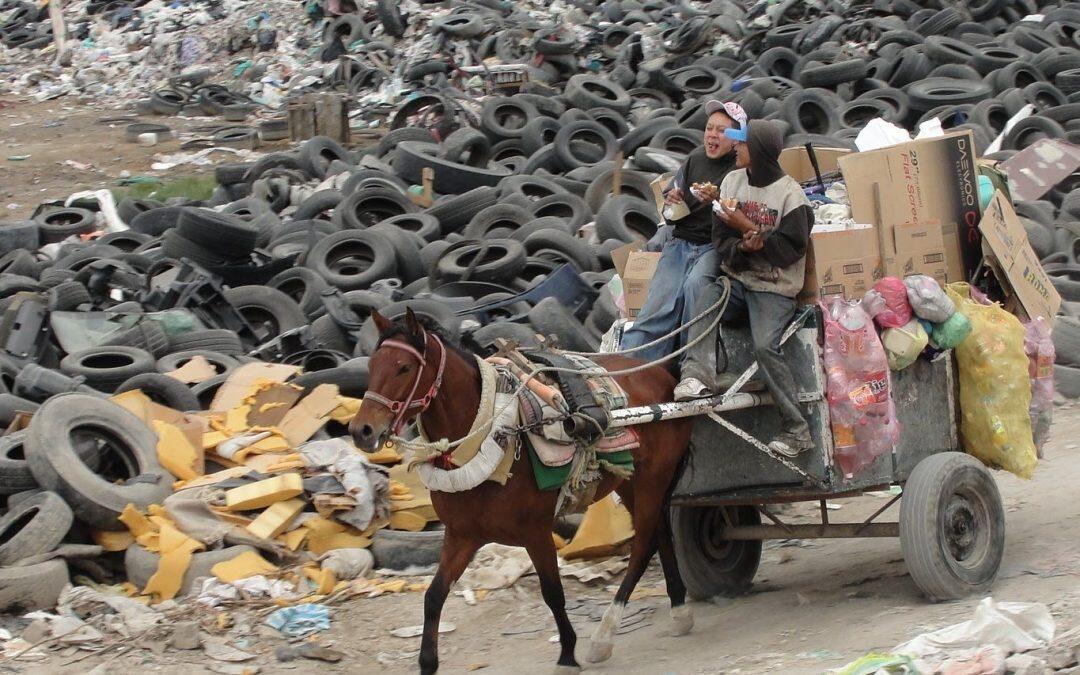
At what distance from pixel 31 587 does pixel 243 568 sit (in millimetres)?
1183

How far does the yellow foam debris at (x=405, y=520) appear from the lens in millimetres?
8562

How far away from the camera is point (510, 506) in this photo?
5.95m

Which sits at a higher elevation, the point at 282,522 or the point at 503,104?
the point at 503,104

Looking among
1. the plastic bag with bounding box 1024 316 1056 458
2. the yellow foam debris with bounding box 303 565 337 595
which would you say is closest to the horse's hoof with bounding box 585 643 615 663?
the yellow foam debris with bounding box 303 565 337 595

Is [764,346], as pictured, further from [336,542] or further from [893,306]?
[336,542]

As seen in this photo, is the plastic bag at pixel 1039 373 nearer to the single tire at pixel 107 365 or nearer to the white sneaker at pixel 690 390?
the white sneaker at pixel 690 390

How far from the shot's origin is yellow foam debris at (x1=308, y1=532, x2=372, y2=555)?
8.26 m

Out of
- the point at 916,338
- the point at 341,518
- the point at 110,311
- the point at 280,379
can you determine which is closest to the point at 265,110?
the point at 110,311

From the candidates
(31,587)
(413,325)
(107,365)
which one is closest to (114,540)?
(31,587)

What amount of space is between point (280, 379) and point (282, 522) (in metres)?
1.94

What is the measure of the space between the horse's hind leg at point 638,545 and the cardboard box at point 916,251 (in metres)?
1.68

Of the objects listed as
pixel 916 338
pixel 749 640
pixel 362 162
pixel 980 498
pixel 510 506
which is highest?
pixel 362 162

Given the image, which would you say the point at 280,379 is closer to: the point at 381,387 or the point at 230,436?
the point at 230,436

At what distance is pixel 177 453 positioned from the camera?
8.79m
